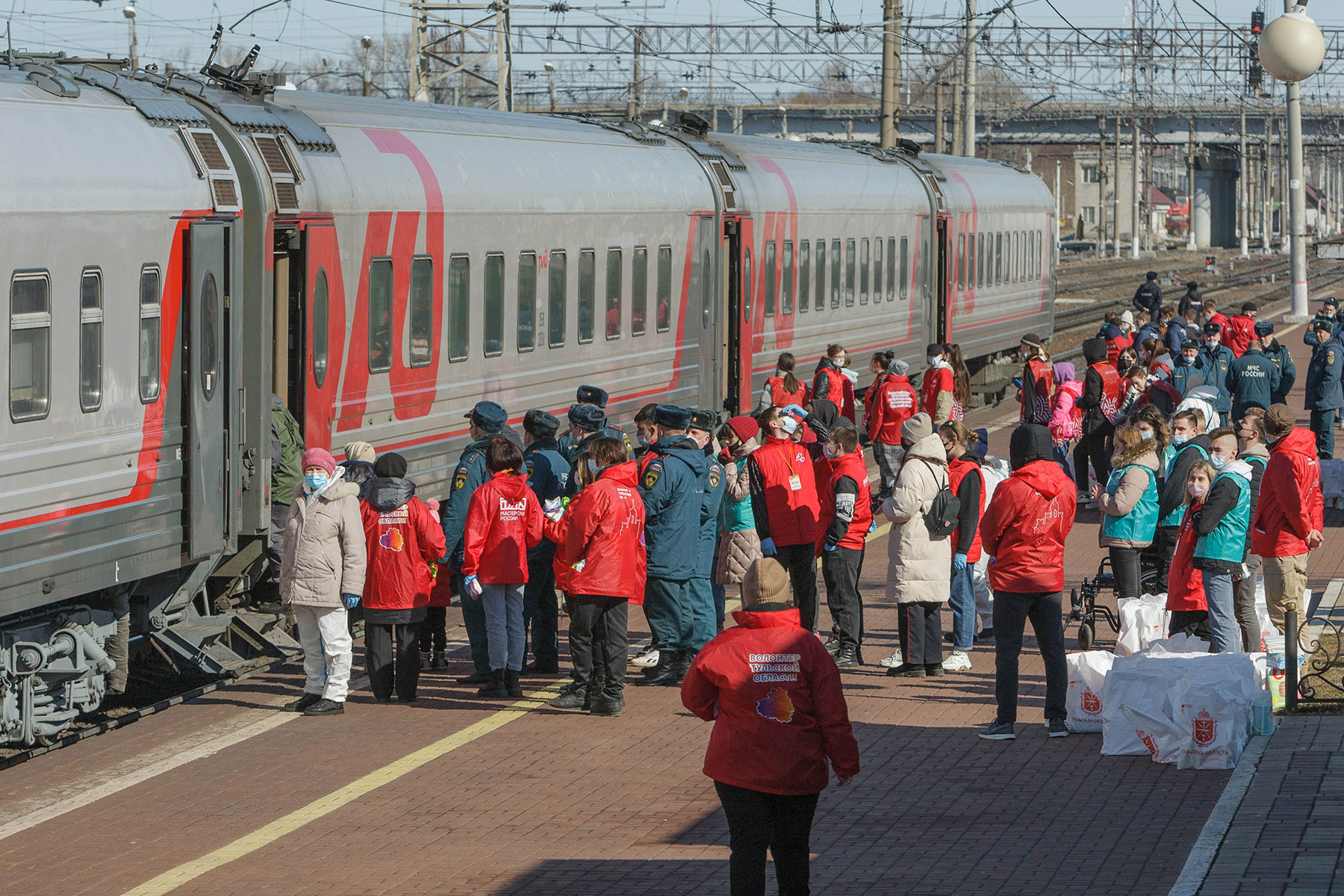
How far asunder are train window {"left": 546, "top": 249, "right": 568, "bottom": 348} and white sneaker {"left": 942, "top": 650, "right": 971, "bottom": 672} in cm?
570

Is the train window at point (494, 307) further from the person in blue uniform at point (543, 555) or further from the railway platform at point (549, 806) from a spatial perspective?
the railway platform at point (549, 806)

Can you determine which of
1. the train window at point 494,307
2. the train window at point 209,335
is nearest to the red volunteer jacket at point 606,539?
the train window at point 209,335

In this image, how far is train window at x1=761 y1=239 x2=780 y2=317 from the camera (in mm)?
22781

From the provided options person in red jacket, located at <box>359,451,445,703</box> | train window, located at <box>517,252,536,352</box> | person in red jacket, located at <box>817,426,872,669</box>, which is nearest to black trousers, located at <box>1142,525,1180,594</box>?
person in red jacket, located at <box>817,426,872,669</box>

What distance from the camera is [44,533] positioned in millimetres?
9922

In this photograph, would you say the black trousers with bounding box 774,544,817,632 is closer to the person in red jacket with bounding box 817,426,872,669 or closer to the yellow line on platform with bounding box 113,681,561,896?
the person in red jacket with bounding box 817,426,872,669

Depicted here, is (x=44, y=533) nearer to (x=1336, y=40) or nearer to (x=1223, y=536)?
(x=1223, y=536)

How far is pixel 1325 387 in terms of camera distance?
66.9ft

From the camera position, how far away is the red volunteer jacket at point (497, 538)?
11.4 m

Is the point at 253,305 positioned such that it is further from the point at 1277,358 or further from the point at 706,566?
the point at 1277,358

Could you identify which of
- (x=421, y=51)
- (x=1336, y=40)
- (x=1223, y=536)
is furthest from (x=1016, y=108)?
(x=1223, y=536)

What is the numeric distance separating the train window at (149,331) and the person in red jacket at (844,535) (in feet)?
13.3

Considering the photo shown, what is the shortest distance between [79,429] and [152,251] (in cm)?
123

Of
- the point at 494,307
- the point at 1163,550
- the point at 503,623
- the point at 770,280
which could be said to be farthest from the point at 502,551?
the point at 770,280
